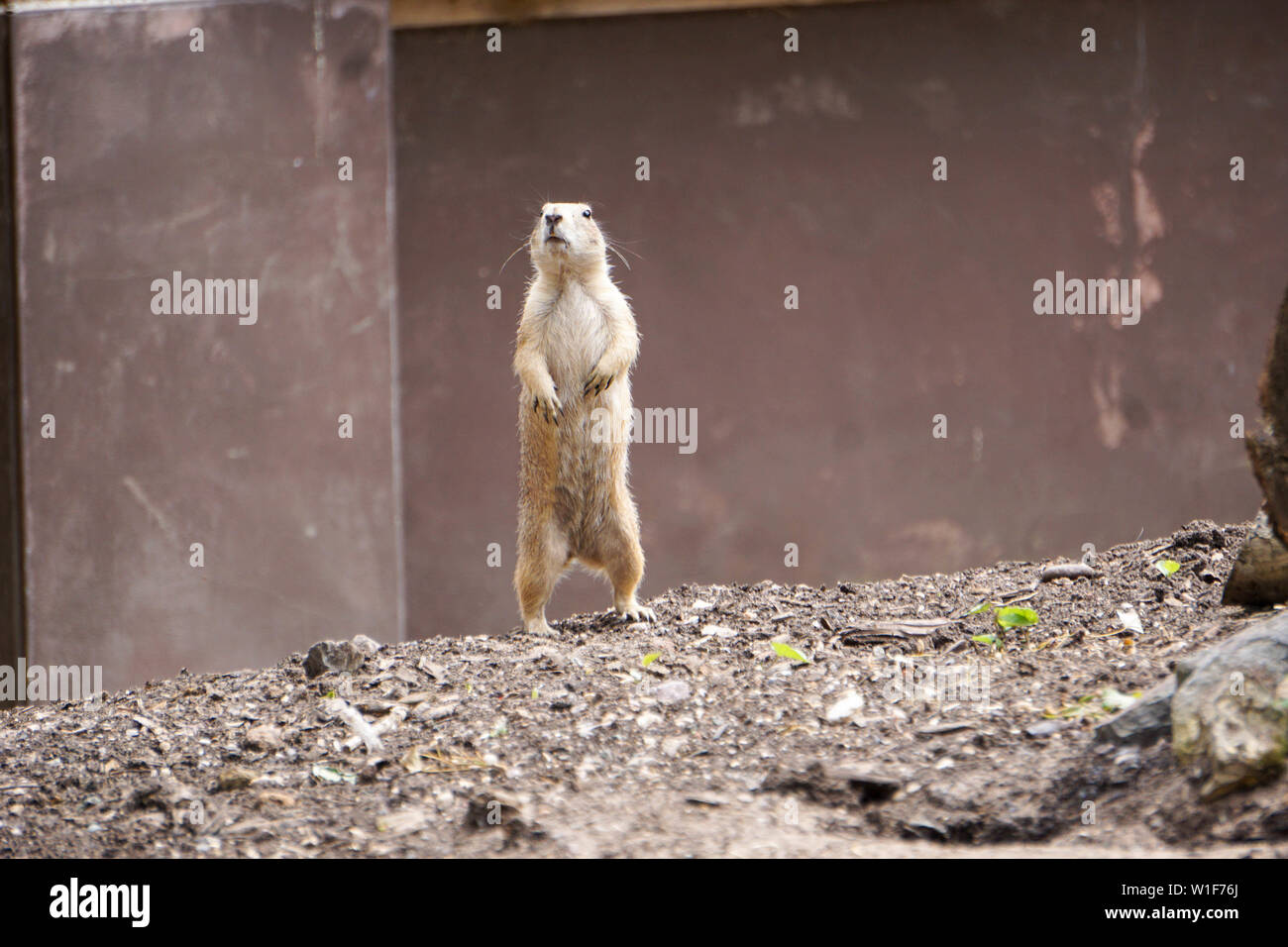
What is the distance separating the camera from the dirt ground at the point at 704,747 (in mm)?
2920

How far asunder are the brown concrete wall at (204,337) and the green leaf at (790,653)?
400 cm

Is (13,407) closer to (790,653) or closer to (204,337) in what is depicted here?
(204,337)

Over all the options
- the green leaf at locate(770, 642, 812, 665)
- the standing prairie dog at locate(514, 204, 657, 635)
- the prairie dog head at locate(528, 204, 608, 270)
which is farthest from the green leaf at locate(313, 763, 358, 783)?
the prairie dog head at locate(528, 204, 608, 270)

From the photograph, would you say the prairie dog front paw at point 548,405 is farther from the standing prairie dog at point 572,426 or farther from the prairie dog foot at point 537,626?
the prairie dog foot at point 537,626

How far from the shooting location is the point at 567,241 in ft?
18.1

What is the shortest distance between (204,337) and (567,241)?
3.44 metres

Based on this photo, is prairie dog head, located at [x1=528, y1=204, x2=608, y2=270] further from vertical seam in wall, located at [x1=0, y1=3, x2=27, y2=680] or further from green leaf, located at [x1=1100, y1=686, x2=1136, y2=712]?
vertical seam in wall, located at [x1=0, y1=3, x2=27, y2=680]

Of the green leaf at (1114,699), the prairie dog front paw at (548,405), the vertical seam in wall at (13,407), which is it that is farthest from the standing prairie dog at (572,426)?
the vertical seam in wall at (13,407)

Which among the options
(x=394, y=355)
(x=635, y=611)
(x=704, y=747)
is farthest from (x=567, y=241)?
(x=704, y=747)

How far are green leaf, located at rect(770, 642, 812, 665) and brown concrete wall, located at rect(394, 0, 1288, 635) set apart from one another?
335 cm

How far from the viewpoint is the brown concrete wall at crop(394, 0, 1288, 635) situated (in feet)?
25.0

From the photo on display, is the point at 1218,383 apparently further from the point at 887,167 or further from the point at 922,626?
the point at 922,626

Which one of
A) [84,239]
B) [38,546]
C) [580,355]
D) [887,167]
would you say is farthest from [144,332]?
[887,167]
